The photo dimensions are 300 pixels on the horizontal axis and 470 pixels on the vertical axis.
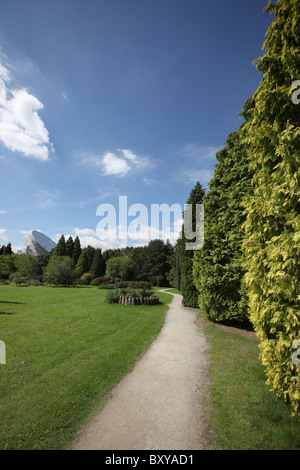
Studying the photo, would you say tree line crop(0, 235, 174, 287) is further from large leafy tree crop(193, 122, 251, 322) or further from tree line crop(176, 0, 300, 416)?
tree line crop(176, 0, 300, 416)

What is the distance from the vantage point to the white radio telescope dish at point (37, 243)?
210 feet

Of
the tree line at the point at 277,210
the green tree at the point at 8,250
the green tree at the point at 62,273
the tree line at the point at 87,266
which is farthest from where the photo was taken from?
the green tree at the point at 8,250

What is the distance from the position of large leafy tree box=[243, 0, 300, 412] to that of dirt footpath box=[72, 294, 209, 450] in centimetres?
163

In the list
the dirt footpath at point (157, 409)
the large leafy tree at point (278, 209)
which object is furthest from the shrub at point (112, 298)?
the large leafy tree at point (278, 209)

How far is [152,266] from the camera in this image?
4809 centimetres

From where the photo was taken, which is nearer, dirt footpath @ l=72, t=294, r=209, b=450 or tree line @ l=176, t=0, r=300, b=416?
dirt footpath @ l=72, t=294, r=209, b=450

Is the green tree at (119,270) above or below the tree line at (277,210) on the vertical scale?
below

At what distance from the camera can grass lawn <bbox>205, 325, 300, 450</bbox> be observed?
2969 mm

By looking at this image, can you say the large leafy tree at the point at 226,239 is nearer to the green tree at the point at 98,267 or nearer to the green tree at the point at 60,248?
the green tree at the point at 98,267

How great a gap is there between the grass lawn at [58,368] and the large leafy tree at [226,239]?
10.2 ft

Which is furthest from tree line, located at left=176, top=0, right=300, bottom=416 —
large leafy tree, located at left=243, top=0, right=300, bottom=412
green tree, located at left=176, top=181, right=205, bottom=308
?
green tree, located at left=176, top=181, right=205, bottom=308

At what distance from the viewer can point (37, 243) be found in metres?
64.8

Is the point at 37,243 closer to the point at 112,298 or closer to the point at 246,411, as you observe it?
the point at 112,298

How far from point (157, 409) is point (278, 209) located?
436 cm
